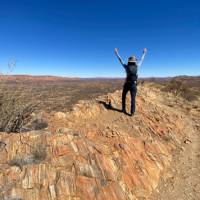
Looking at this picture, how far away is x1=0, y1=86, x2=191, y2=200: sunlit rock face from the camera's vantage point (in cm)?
464

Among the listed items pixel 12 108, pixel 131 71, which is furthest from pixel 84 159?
pixel 131 71

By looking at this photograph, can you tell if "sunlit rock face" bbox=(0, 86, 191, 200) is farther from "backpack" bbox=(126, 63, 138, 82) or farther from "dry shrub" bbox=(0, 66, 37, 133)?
"backpack" bbox=(126, 63, 138, 82)

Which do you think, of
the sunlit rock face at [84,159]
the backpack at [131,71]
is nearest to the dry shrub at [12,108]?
→ the sunlit rock face at [84,159]

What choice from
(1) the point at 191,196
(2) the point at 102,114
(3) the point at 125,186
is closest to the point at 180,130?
(2) the point at 102,114

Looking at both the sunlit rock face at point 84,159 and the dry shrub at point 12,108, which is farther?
the dry shrub at point 12,108

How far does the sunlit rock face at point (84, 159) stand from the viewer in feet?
15.2

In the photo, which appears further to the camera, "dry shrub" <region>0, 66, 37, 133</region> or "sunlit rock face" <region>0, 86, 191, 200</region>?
"dry shrub" <region>0, 66, 37, 133</region>

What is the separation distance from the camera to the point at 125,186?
17.7ft

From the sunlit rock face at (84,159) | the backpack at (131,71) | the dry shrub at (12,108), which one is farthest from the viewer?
the backpack at (131,71)

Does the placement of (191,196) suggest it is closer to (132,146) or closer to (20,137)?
(132,146)

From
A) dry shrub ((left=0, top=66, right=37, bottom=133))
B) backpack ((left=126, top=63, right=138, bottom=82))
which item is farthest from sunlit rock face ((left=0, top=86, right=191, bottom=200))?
backpack ((left=126, top=63, right=138, bottom=82))

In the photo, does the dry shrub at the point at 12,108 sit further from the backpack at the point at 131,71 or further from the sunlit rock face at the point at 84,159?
the backpack at the point at 131,71

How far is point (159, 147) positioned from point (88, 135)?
2.74 m

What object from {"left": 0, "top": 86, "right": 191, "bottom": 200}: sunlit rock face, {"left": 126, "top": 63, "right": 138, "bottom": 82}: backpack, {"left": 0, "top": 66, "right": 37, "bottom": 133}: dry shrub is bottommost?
{"left": 0, "top": 86, "right": 191, "bottom": 200}: sunlit rock face
